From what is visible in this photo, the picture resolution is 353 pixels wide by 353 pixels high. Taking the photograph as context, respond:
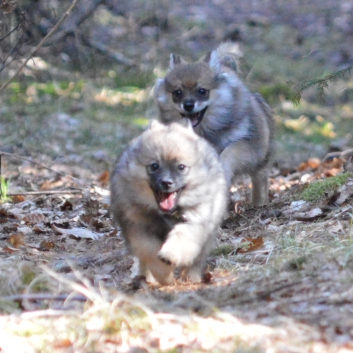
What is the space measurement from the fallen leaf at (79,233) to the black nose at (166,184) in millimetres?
2291

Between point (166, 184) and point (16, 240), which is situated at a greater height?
point (166, 184)

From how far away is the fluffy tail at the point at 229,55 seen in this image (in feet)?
28.3

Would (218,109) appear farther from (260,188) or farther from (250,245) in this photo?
(250,245)

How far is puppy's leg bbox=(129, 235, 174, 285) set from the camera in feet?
17.0

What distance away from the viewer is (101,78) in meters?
15.1

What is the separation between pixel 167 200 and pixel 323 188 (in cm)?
276

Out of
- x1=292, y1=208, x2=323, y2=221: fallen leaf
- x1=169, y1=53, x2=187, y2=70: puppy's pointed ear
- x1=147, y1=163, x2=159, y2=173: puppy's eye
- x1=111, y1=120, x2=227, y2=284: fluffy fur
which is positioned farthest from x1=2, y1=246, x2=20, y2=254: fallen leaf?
x1=169, y1=53, x2=187, y2=70: puppy's pointed ear

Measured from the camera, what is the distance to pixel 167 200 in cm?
510

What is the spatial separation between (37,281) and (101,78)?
35.5ft

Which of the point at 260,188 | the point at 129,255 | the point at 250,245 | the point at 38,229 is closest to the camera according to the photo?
the point at 250,245

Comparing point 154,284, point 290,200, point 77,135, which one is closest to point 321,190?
point 290,200

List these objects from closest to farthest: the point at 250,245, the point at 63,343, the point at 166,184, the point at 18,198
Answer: the point at 63,343 < the point at 166,184 < the point at 250,245 < the point at 18,198

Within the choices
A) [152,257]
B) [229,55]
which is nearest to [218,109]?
[229,55]

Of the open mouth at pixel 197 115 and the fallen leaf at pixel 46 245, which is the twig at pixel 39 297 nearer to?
the fallen leaf at pixel 46 245
